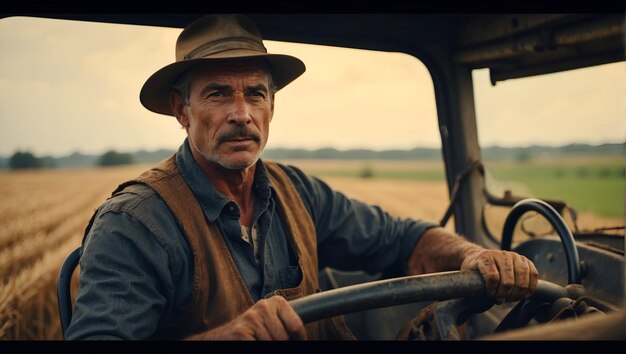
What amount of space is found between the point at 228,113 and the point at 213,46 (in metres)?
0.23

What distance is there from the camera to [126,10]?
1.84 metres

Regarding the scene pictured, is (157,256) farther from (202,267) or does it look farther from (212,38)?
(212,38)

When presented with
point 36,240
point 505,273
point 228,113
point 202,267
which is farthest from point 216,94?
point 36,240

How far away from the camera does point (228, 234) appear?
1887mm

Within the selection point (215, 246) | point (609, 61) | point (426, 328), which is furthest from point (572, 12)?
point (215, 246)

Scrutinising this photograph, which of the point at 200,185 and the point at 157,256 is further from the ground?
the point at 200,185

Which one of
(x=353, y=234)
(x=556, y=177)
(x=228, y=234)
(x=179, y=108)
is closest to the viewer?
(x=228, y=234)

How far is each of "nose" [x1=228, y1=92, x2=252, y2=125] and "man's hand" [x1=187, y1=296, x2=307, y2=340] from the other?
752mm

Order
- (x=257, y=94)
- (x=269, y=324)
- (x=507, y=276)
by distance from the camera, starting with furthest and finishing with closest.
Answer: (x=257, y=94)
(x=507, y=276)
(x=269, y=324)

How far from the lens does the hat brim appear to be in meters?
1.96

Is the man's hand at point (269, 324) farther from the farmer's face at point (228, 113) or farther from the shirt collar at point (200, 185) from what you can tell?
the farmer's face at point (228, 113)

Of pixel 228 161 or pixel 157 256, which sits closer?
pixel 157 256

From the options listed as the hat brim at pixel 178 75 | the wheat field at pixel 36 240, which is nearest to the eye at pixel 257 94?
the hat brim at pixel 178 75
